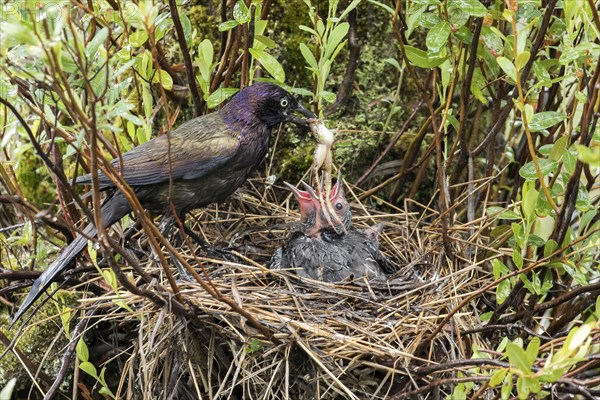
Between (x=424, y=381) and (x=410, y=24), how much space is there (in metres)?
1.41

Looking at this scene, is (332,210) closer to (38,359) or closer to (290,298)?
(290,298)

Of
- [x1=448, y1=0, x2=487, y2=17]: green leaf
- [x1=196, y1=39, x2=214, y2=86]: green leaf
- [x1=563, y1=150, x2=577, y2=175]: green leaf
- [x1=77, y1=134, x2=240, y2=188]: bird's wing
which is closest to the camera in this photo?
[x1=563, y1=150, x2=577, y2=175]: green leaf

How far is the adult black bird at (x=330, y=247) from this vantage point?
3920 millimetres

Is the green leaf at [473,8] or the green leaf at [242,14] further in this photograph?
the green leaf at [242,14]

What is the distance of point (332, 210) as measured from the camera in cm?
414

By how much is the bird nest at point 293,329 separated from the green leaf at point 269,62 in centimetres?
84

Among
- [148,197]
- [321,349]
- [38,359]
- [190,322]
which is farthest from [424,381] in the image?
[38,359]

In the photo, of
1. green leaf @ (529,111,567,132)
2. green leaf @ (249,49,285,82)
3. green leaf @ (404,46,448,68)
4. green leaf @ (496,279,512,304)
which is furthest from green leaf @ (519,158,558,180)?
green leaf @ (249,49,285,82)

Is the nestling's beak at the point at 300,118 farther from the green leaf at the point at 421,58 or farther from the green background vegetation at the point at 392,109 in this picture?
the green leaf at the point at 421,58

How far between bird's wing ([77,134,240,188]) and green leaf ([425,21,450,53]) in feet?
4.20

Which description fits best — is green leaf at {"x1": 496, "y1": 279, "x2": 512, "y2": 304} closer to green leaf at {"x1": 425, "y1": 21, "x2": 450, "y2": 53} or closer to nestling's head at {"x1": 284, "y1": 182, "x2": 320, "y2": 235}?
green leaf at {"x1": 425, "y1": 21, "x2": 450, "y2": 53}

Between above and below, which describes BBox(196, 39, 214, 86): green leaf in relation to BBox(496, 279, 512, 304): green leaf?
above

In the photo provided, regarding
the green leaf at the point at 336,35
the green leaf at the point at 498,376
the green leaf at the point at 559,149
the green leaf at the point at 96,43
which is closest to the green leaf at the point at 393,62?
the green leaf at the point at 336,35

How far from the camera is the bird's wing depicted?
3855 millimetres
